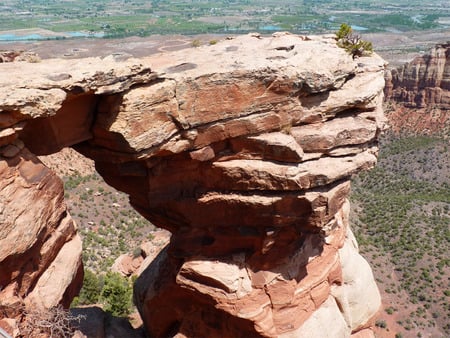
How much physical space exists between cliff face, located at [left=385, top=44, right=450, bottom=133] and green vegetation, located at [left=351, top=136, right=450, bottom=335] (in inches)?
623

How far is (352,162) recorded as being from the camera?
19219 millimetres

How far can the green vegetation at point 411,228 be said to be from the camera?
42188 mm

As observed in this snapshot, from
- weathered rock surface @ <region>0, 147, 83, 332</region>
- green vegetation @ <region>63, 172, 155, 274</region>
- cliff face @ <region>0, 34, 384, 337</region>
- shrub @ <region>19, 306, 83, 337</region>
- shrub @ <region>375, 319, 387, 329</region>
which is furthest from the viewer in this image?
green vegetation @ <region>63, 172, 155, 274</region>

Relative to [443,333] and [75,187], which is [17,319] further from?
[75,187]

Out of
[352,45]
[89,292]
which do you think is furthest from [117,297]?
[352,45]

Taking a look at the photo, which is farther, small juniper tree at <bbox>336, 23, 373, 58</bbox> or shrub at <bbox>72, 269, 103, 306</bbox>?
shrub at <bbox>72, 269, 103, 306</bbox>

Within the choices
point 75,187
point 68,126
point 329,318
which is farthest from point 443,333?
point 75,187

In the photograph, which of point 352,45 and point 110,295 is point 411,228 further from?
point 110,295

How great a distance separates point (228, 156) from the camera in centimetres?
1838

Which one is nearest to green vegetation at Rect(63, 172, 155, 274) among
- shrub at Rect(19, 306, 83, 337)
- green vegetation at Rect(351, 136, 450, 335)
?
shrub at Rect(19, 306, 83, 337)

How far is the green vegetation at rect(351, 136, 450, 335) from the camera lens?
42.2 m

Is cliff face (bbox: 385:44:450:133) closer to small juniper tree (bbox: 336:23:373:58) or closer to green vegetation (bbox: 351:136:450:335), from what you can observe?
green vegetation (bbox: 351:136:450:335)

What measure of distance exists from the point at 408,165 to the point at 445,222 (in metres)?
25.5

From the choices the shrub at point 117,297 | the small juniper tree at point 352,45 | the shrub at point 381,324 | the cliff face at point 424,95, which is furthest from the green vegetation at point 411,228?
the small juniper tree at point 352,45
